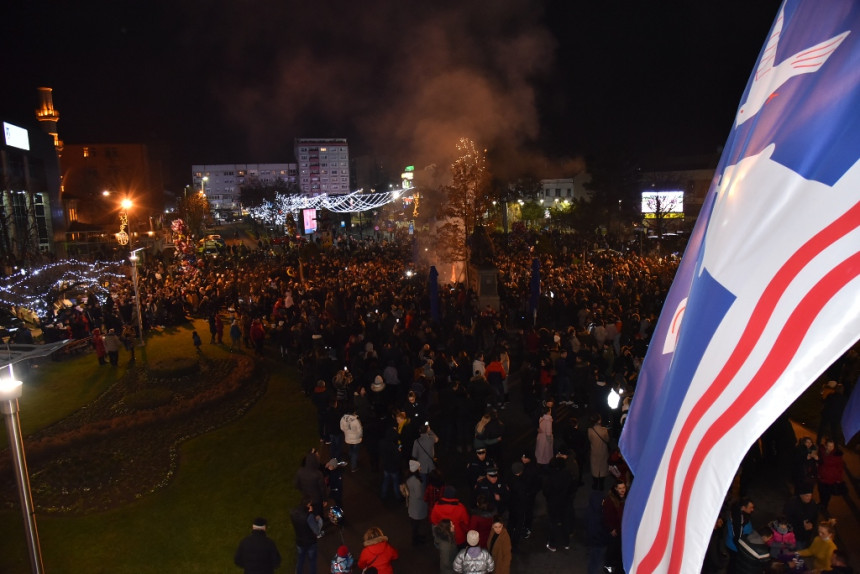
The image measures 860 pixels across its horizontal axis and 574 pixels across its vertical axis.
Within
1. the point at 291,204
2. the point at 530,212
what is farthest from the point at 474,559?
the point at 291,204

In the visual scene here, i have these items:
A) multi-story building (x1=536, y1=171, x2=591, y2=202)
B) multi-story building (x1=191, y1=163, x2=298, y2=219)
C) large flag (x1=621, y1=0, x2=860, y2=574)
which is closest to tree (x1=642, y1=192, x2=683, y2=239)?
multi-story building (x1=536, y1=171, x2=591, y2=202)

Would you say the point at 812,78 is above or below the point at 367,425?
above

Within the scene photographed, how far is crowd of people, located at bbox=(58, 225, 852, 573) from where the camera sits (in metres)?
5.73

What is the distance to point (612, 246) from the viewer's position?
34531 mm

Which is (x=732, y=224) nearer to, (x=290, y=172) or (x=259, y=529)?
(x=259, y=529)

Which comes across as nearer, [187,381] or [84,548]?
[84,548]

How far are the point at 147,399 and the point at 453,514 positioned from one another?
843 cm

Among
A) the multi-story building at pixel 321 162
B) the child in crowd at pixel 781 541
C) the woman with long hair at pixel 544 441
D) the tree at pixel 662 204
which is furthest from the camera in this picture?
the multi-story building at pixel 321 162

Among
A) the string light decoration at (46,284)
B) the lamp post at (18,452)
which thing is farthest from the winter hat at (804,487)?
the string light decoration at (46,284)

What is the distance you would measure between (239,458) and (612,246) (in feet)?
97.4

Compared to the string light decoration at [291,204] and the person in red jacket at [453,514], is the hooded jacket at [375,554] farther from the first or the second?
the string light decoration at [291,204]

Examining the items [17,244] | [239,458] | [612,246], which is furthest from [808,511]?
[17,244]

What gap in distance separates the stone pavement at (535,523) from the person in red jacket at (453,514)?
854mm

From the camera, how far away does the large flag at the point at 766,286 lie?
154 cm
